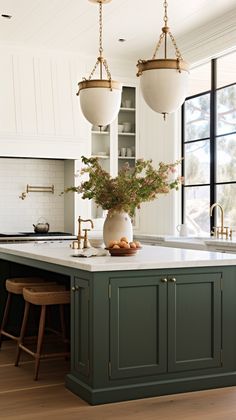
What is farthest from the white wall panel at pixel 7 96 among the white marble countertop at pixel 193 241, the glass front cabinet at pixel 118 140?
the white marble countertop at pixel 193 241

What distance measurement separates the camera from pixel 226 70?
7.13 metres

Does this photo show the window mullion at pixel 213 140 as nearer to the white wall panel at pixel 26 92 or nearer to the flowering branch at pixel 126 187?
the white wall panel at pixel 26 92

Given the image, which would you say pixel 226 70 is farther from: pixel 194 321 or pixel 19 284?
pixel 194 321

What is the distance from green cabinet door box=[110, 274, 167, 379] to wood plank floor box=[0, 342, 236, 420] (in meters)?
0.21

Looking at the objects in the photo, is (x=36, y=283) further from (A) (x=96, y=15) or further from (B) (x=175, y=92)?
(A) (x=96, y=15)

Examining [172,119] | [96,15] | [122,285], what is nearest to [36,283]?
[122,285]

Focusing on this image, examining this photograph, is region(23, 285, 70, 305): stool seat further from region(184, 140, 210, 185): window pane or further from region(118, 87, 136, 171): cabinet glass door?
region(118, 87, 136, 171): cabinet glass door

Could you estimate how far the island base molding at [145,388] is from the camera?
12.0ft

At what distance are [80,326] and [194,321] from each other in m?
0.72

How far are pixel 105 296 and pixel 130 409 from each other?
65 cm

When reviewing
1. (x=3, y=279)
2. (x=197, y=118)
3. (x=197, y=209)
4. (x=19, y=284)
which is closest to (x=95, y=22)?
(x=197, y=118)

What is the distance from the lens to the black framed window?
6.89 meters

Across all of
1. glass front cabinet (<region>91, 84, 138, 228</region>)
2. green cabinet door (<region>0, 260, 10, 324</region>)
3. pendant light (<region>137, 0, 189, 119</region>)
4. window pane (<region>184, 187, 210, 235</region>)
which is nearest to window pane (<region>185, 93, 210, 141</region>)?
window pane (<region>184, 187, 210, 235</region>)

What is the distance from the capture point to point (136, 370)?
3762mm
